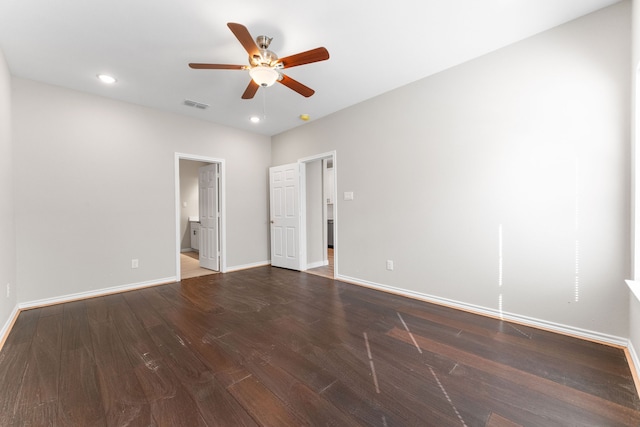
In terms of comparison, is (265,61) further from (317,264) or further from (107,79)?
(317,264)

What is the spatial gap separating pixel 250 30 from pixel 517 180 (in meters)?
2.87

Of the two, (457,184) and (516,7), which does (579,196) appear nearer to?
(457,184)

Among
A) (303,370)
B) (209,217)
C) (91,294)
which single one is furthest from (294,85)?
(91,294)

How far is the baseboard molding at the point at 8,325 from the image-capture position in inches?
89.7

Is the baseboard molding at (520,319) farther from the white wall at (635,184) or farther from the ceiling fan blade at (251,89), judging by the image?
the ceiling fan blade at (251,89)

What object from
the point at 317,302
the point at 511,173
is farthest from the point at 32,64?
the point at 511,173

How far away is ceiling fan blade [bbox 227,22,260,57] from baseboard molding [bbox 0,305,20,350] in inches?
126

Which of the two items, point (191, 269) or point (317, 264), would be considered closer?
point (191, 269)

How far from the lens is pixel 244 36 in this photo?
1875mm

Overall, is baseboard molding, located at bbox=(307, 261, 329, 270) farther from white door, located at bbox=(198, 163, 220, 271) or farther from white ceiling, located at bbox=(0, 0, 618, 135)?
white ceiling, located at bbox=(0, 0, 618, 135)

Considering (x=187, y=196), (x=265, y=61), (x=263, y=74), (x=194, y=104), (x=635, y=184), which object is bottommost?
(x=635, y=184)

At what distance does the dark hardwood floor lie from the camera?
4.66 feet

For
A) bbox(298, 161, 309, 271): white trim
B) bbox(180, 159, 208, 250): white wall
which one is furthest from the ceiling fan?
bbox(180, 159, 208, 250): white wall

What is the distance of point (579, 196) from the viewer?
7.27 feet
